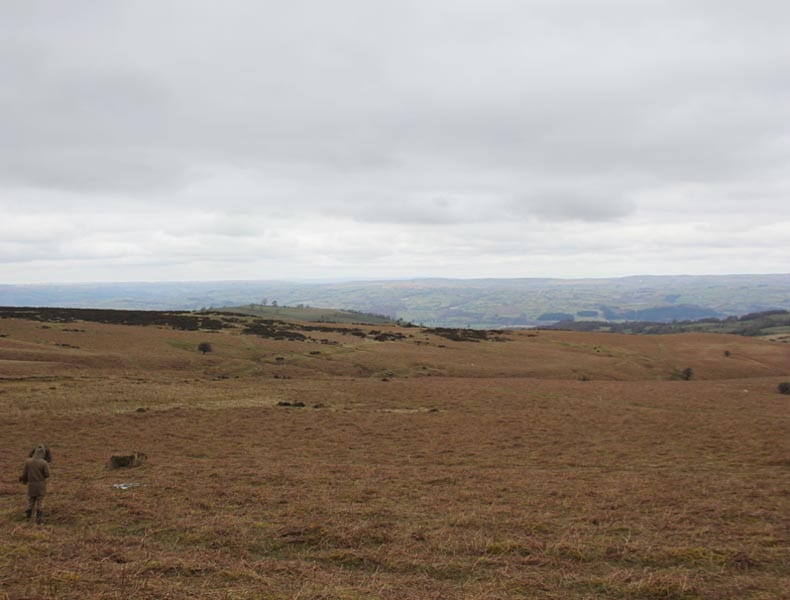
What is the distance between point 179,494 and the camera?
16.9 m

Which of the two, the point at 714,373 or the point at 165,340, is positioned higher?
the point at 165,340

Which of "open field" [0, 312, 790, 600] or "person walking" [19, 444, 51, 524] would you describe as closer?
"open field" [0, 312, 790, 600]

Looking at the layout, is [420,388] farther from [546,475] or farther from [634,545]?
[634,545]

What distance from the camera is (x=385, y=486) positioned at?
18.3m

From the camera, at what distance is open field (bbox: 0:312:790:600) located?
10.2 meters

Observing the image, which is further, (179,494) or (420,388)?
(420,388)

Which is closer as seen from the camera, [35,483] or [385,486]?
[35,483]

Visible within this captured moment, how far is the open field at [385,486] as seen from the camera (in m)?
10.2

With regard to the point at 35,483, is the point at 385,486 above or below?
below

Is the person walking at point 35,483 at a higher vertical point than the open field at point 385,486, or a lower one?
higher

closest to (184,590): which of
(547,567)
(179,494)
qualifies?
(547,567)

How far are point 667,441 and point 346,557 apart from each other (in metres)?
22.8

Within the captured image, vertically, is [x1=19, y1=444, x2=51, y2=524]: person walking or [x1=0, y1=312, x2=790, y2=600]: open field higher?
[x1=19, y1=444, x2=51, y2=524]: person walking

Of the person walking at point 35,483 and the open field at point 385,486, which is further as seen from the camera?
the person walking at point 35,483
